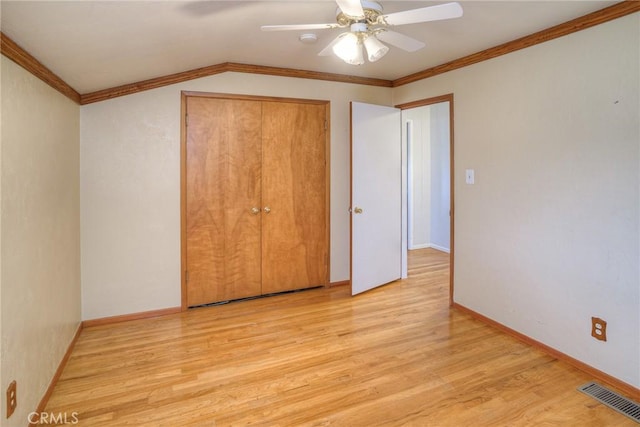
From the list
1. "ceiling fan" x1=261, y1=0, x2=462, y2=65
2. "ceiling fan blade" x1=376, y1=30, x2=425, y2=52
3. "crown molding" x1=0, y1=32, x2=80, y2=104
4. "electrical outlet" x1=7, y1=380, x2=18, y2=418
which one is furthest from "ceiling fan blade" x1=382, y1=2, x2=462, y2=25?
"electrical outlet" x1=7, y1=380, x2=18, y2=418

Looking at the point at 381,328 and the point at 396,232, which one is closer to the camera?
the point at 381,328

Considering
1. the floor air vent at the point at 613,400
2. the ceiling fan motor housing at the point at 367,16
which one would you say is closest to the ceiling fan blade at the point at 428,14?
the ceiling fan motor housing at the point at 367,16

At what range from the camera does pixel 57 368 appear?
2.31 meters

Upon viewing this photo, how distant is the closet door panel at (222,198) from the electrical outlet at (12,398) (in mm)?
1795

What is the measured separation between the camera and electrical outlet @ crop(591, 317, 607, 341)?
7.56 ft

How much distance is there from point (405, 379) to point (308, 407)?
649mm

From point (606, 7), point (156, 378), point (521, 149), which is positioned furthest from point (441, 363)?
point (606, 7)

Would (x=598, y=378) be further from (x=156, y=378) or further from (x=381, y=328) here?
(x=156, y=378)

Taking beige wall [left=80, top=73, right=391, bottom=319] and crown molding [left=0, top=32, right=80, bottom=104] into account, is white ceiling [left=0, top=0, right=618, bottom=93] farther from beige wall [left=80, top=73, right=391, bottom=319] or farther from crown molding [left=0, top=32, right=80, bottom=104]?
beige wall [left=80, top=73, right=391, bottom=319]

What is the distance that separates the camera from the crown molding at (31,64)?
1.62 meters

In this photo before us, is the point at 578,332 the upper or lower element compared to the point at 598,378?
upper

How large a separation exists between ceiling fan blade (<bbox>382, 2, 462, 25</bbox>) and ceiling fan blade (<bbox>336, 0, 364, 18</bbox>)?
0.17 m

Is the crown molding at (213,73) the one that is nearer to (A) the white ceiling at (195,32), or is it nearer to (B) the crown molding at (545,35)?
(A) the white ceiling at (195,32)

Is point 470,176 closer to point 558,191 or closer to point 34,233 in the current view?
point 558,191
